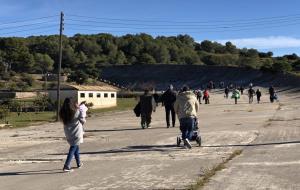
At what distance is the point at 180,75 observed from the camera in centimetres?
16025

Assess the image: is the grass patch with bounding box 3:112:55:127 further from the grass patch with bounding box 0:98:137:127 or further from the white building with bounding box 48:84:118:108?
the white building with bounding box 48:84:118:108

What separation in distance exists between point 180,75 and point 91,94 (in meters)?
89.7

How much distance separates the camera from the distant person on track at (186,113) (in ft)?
50.8

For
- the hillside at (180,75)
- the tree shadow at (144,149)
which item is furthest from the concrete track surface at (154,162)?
the hillside at (180,75)

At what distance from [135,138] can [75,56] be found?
164m

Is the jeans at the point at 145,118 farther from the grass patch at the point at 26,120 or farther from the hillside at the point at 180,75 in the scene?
the hillside at the point at 180,75

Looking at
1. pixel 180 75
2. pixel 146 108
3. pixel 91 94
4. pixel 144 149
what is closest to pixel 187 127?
pixel 144 149

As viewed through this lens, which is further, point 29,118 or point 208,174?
point 29,118

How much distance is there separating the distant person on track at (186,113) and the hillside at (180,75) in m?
96.3

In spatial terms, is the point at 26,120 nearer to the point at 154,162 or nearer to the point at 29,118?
the point at 29,118

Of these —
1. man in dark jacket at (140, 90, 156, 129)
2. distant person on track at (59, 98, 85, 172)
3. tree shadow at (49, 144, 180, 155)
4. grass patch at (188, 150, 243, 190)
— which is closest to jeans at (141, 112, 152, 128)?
man in dark jacket at (140, 90, 156, 129)

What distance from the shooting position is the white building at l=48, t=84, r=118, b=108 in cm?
6944

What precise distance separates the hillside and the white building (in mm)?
44514

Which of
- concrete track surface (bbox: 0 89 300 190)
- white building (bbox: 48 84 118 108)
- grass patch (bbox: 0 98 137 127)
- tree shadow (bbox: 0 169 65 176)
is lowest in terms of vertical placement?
tree shadow (bbox: 0 169 65 176)
